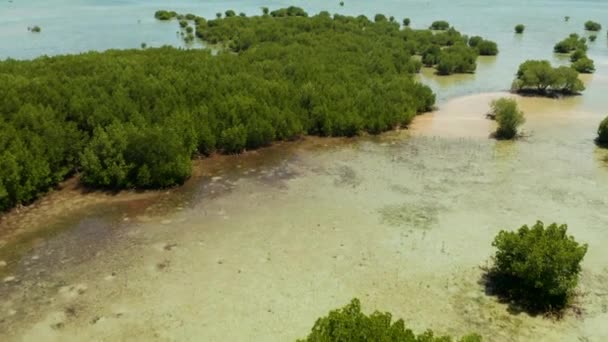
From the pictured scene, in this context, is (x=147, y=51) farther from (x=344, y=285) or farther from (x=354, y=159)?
(x=344, y=285)

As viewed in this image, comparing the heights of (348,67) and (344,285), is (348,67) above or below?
above

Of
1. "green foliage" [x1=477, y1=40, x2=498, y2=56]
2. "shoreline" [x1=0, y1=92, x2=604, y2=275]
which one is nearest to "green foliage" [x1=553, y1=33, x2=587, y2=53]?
"green foliage" [x1=477, y1=40, x2=498, y2=56]

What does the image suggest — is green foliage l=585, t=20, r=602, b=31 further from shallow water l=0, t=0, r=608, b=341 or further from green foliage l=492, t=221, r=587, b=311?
green foliage l=492, t=221, r=587, b=311

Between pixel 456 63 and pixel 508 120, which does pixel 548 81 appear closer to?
pixel 456 63

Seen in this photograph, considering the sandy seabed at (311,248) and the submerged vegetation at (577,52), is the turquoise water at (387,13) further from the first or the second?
the sandy seabed at (311,248)

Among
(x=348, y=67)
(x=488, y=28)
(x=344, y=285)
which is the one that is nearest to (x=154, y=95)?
(x=348, y=67)

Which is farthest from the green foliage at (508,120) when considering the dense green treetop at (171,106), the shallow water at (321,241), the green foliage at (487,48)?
the green foliage at (487,48)
